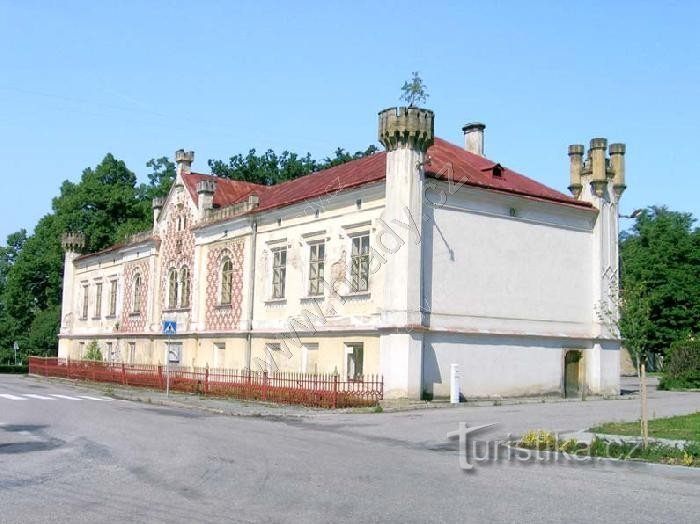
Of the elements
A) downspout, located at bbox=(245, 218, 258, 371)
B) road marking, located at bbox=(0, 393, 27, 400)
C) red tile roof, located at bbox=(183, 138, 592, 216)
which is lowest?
road marking, located at bbox=(0, 393, 27, 400)

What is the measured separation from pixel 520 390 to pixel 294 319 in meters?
8.62

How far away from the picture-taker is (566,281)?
29906 millimetres

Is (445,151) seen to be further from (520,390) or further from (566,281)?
(520,390)

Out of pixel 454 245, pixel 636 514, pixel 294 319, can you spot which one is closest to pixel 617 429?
pixel 636 514

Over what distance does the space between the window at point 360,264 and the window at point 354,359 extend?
1954 mm

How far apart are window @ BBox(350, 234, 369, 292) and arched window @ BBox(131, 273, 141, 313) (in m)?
19.7

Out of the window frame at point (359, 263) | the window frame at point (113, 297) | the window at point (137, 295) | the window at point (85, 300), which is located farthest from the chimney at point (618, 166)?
the window at point (85, 300)

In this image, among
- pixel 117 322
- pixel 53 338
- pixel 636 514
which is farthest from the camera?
pixel 53 338

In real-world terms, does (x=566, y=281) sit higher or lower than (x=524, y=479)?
higher

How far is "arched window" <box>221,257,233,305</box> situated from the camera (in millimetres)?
35125

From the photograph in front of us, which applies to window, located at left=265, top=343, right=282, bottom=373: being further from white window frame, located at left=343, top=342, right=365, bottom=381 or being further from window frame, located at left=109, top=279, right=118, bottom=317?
window frame, located at left=109, top=279, right=118, bottom=317

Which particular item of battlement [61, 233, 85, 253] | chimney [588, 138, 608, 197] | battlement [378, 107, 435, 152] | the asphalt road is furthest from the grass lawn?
battlement [61, 233, 85, 253]

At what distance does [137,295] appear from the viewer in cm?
4456

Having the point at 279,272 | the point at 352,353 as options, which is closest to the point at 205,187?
the point at 279,272
